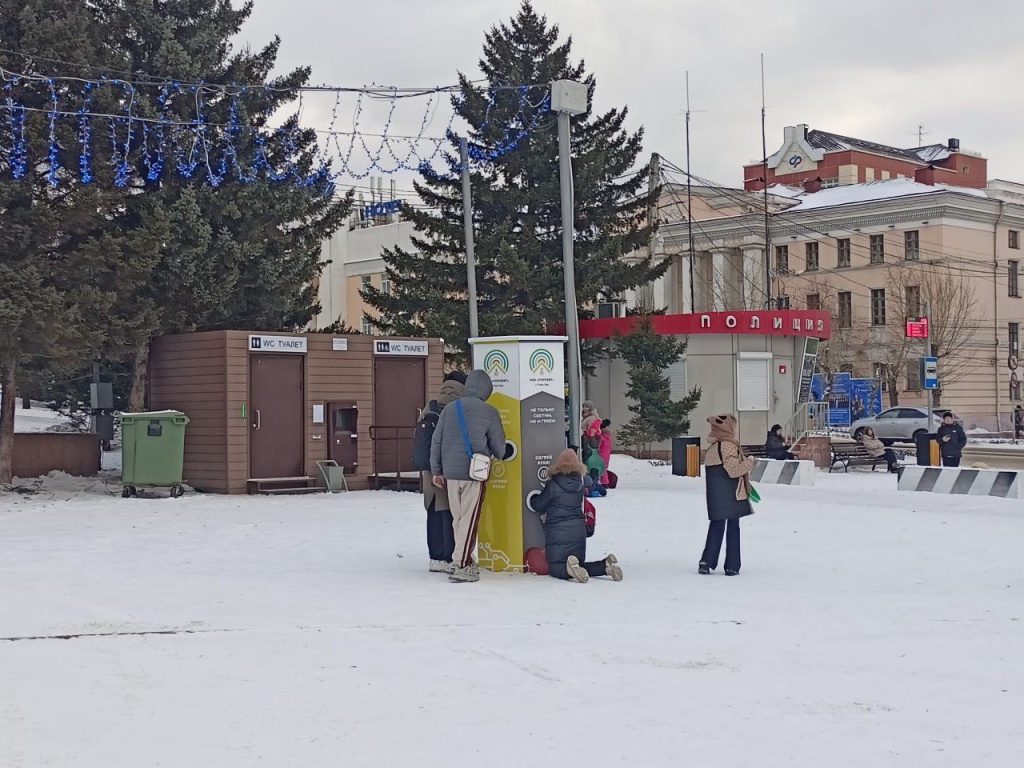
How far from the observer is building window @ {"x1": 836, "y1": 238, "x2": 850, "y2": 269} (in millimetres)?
67438

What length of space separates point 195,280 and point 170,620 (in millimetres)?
14710

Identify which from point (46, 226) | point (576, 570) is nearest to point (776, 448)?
point (46, 226)

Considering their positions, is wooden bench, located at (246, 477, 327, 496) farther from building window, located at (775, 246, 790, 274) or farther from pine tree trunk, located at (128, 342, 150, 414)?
building window, located at (775, 246, 790, 274)

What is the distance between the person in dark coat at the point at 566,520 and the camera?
38.7ft

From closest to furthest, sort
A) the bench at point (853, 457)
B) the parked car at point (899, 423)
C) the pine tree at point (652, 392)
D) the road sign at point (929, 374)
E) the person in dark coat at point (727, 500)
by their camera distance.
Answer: the person in dark coat at point (727, 500), the bench at point (853, 457), the road sign at point (929, 374), the pine tree at point (652, 392), the parked car at point (899, 423)

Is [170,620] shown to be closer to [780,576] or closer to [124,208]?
[780,576]

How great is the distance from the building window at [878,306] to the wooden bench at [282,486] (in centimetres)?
4884

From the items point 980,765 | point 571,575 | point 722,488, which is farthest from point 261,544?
point 980,765

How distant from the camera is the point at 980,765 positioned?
19.8 feet

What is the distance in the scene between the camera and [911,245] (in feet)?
212

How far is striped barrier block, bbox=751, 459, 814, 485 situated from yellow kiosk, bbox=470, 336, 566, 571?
462 inches

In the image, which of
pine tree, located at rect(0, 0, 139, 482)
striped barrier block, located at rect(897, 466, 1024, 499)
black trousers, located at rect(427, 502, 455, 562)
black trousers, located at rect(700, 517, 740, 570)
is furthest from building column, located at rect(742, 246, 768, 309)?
black trousers, located at rect(427, 502, 455, 562)

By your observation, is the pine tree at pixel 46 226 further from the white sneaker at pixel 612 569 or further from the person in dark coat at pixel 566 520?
the white sneaker at pixel 612 569

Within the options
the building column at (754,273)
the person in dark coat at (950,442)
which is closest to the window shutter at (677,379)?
the person in dark coat at (950,442)
